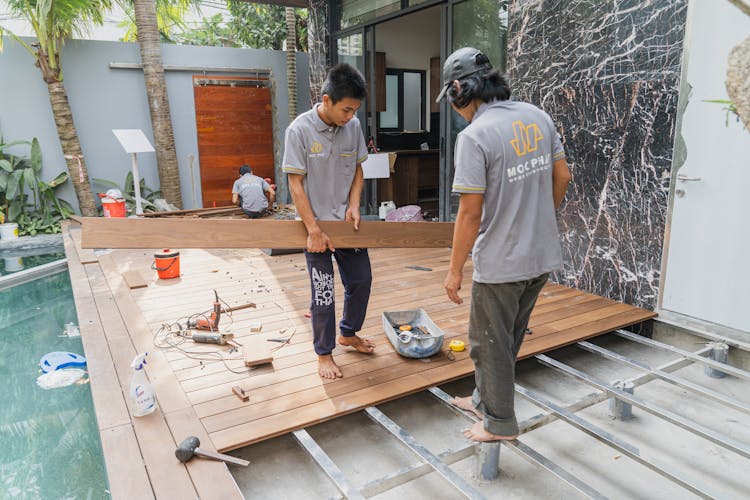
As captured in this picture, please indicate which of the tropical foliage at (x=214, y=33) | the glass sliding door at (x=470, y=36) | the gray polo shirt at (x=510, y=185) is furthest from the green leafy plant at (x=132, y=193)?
the tropical foliage at (x=214, y=33)

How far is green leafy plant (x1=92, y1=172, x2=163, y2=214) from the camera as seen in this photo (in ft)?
25.8

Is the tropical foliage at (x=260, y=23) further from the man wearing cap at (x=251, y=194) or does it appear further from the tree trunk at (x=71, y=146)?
the man wearing cap at (x=251, y=194)

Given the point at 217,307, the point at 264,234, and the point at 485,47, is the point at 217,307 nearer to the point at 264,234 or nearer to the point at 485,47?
the point at 264,234

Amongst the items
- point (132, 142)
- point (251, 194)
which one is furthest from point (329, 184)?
point (132, 142)

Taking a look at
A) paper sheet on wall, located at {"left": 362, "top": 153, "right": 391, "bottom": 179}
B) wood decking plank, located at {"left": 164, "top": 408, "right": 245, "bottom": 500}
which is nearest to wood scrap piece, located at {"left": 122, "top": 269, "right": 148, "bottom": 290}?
wood decking plank, located at {"left": 164, "top": 408, "right": 245, "bottom": 500}

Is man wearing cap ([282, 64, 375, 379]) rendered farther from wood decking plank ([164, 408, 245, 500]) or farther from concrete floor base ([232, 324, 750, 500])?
wood decking plank ([164, 408, 245, 500])

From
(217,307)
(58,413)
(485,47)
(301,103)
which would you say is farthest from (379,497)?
(301,103)

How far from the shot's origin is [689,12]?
9.93 feet

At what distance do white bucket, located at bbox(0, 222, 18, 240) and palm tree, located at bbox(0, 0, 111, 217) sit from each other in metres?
0.87

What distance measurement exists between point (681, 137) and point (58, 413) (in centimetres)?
418

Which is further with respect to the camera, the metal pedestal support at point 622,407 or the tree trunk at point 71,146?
the tree trunk at point 71,146

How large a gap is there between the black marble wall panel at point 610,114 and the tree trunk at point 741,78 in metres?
2.69

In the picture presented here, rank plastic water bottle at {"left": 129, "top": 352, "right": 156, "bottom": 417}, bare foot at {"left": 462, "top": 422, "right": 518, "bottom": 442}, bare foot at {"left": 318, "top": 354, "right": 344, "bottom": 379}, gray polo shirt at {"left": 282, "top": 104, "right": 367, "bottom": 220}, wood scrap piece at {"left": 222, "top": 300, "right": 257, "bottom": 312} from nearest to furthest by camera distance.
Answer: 1. bare foot at {"left": 462, "top": 422, "right": 518, "bottom": 442}
2. plastic water bottle at {"left": 129, "top": 352, "right": 156, "bottom": 417}
3. gray polo shirt at {"left": 282, "top": 104, "right": 367, "bottom": 220}
4. bare foot at {"left": 318, "top": 354, "right": 344, "bottom": 379}
5. wood scrap piece at {"left": 222, "top": 300, "right": 257, "bottom": 312}

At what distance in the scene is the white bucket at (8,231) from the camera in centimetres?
669
